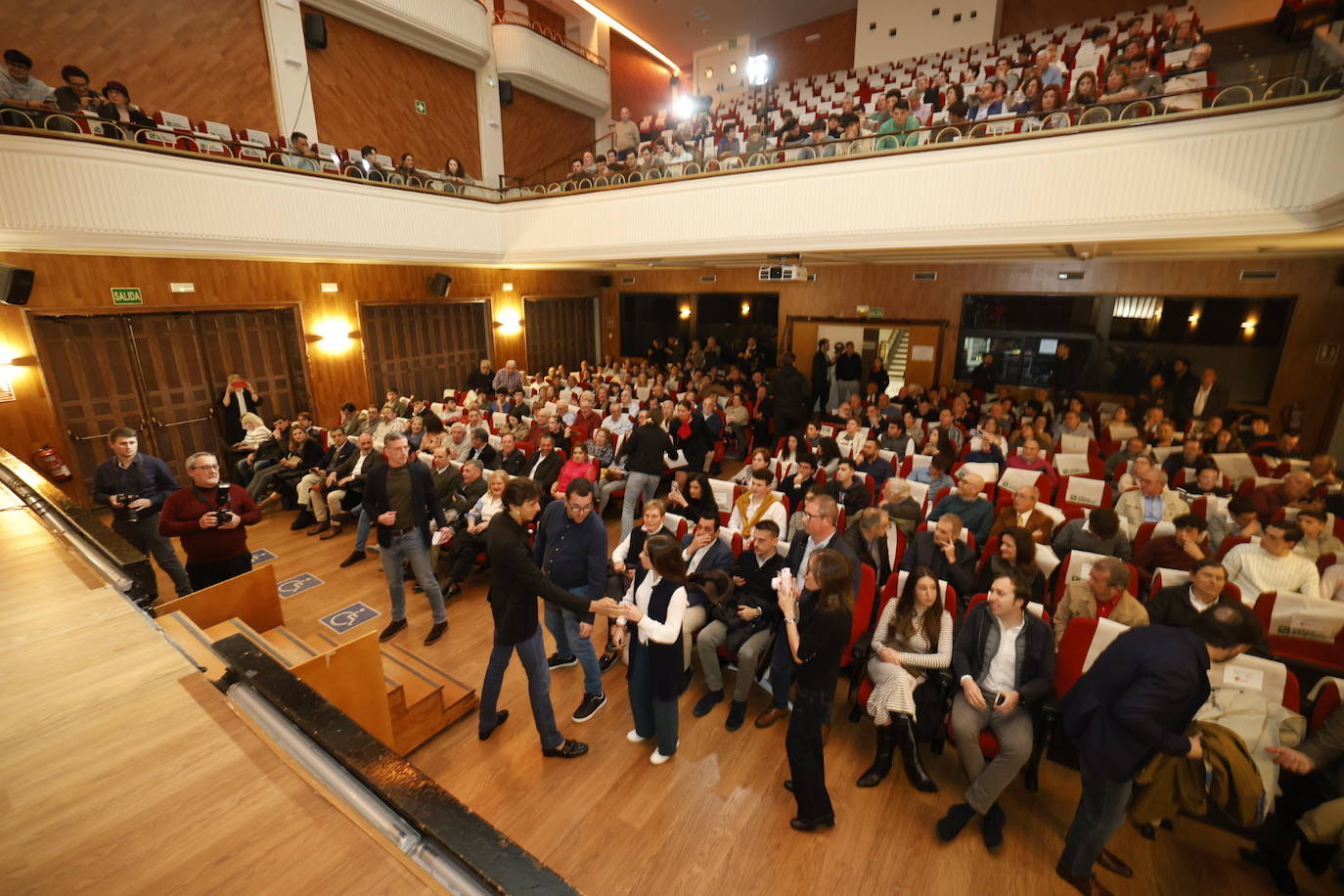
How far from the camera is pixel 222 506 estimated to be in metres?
3.93

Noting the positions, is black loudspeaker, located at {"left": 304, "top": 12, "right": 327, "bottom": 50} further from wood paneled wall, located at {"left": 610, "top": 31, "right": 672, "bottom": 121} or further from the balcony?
wood paneled wall, located at {"left": 610, "top": 31, "right": 672, "bottom": 121}

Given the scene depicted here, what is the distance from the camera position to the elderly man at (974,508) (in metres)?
4.71

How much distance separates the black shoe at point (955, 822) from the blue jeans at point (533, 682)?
→ 7.06 feet

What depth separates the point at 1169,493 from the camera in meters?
4.83

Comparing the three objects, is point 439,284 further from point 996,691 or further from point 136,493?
point 996,691

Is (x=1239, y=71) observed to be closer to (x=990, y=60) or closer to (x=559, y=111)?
(x=990, y=60)

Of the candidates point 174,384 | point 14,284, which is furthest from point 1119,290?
point 14,284

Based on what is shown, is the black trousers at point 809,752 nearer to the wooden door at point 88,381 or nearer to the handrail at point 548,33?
the wooden door at point 88,381

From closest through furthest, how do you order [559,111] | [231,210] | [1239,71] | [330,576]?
1. [1239,71]
2. [330,576]
3. [231,210]
4. [559,111]

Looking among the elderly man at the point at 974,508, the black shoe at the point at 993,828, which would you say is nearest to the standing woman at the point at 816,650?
the black shoe at the point at 993,828

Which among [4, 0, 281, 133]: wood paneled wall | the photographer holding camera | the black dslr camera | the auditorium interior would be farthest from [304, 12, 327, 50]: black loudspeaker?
the black dslr camera

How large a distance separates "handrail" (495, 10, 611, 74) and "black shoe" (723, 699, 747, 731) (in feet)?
45.0

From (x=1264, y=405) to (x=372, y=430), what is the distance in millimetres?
13044

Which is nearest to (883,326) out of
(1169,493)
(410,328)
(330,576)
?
(1169,493)
